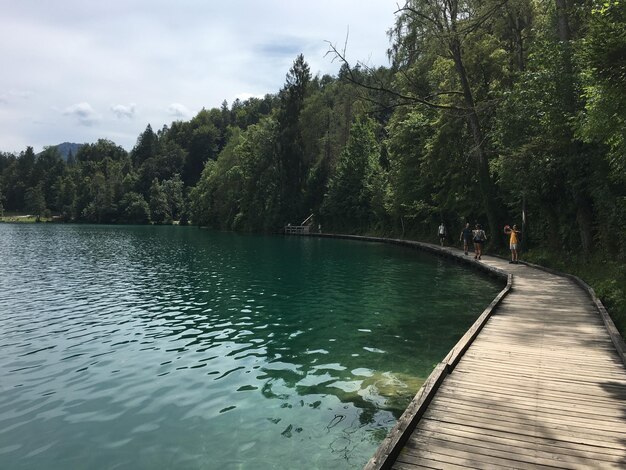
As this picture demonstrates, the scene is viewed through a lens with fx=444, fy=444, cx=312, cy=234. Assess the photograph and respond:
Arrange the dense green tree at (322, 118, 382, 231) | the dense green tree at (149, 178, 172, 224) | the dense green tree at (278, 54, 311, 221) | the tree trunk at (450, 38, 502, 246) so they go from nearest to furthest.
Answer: the tree trunk at (450, 38, 502, 246) < the dense green tree at (322, 118, 382, 231) < the dense green tree at (278, 54, 311, 221) < the dense green tree at (149, 178, 172, 224)

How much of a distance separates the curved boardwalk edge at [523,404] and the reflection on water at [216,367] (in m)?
1.20

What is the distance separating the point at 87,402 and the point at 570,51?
20478mm

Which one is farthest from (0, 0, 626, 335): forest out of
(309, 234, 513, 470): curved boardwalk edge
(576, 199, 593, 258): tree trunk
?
(309, 234, 513, 470): curved boardwalk edge

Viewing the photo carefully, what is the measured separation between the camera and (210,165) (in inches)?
4154

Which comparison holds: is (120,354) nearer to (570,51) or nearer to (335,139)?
(570,51)

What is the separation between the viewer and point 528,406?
585cm

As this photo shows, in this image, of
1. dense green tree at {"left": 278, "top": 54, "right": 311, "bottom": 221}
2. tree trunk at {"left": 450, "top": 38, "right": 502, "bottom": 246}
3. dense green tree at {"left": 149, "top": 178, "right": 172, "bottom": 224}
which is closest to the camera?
tree trunk at {"left": 450, "top": 38, "right": 502, "bottom": 246}

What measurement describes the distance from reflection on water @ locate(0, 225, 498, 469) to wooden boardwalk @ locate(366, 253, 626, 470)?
129 centimetres

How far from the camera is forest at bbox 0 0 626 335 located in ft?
50.2

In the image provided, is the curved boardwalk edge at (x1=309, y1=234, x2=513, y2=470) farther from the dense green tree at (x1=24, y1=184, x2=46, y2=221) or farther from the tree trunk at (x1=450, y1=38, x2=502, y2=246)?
the dense green tree at (x1=24, y1=184, x2=46, y2=221)

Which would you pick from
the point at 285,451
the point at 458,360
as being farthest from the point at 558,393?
the point at 285,451

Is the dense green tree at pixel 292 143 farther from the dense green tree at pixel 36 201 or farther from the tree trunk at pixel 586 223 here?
the dense green tree at pixel 36 201

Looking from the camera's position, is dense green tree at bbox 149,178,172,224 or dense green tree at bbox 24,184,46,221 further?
dense green tree at bbox 24,184,46,221

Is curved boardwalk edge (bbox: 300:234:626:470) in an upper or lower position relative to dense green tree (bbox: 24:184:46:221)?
lower
